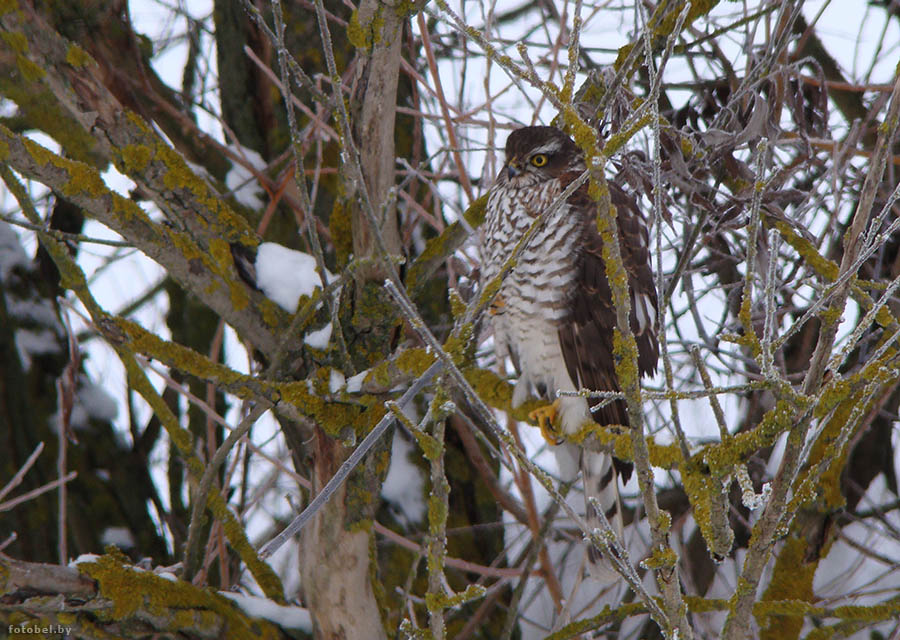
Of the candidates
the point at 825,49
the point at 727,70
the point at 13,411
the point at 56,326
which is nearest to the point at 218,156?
the point at 56,326

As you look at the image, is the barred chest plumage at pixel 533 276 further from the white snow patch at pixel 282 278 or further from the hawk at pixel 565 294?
the white snow patch at pixel 282 278

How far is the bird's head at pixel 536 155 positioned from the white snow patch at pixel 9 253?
2.31 meters

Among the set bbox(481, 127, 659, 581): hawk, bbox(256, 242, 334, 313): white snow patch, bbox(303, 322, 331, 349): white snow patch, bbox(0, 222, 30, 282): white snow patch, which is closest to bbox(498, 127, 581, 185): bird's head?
bbox(481, 127, 659, 581): hawk

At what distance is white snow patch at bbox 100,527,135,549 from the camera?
3842 mm

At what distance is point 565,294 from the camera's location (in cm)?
319

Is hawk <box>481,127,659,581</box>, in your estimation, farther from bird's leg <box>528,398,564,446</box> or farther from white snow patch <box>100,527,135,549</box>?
white snow patch <box>100,527,135,549</box>

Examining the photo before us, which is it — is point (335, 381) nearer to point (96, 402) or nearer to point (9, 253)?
point (96, 402)

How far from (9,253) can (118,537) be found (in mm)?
1398

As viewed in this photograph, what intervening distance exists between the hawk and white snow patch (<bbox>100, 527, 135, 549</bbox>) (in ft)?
6.13

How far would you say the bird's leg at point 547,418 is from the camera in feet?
9.63

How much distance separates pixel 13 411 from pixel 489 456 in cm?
207

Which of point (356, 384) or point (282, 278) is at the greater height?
point (282, 278)

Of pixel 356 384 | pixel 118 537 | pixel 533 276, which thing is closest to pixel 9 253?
pixel 118 537

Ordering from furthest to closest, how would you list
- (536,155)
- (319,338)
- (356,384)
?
(536,155) → (319,338) → (356,384)
